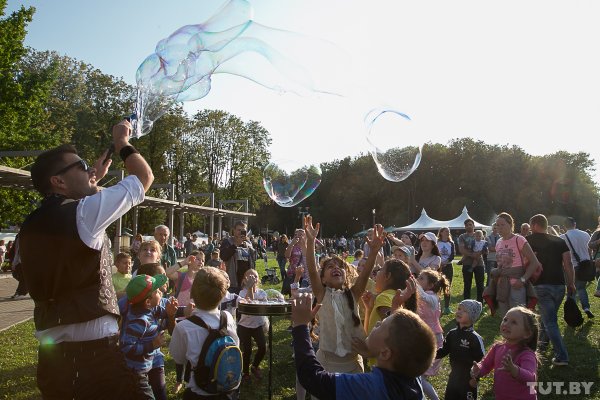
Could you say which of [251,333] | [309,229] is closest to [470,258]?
[251,333]

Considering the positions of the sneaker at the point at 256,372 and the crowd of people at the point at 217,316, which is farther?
the sneaker at the point at 256,372

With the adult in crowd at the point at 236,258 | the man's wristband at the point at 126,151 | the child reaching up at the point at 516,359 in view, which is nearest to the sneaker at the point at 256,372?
the adult in crowd at the point at 236,258

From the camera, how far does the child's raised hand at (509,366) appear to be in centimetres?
396

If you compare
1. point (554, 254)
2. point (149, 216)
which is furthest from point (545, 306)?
point (149, 216)

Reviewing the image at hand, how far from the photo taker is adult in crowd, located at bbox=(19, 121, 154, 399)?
2.55 metres

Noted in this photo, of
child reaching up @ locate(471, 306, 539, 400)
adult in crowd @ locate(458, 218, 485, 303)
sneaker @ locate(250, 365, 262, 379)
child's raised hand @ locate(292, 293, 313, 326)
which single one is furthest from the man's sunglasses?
adult in crowd @ locate(458, 218, 485, 303)

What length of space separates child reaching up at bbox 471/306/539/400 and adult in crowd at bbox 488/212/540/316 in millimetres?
2882

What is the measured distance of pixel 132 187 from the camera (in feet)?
8.86

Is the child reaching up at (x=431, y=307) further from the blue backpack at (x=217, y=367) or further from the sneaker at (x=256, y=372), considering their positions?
the sneaker at (x=256, y=372)

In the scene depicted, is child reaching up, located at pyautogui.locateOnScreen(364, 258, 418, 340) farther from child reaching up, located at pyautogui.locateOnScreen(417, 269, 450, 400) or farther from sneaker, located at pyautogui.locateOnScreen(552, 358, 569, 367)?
sneaker, located at pyautogui.locateOnScreen(552, 358, 569, 367)

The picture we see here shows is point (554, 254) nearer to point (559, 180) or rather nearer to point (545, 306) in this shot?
point (545, 306)

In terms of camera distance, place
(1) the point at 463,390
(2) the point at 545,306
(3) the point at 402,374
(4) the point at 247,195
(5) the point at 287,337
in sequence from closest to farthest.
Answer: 1. (3) the point at 402,374
2. (1) the point at 463,390
3. (2) the point at 545,306
4. (5) the point at 287,337
5. (4) the point at 247,195

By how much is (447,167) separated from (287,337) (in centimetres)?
5633

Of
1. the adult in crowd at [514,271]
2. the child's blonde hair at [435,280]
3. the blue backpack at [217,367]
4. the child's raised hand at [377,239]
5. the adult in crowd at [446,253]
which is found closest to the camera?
the blue backpack at [217,367]
